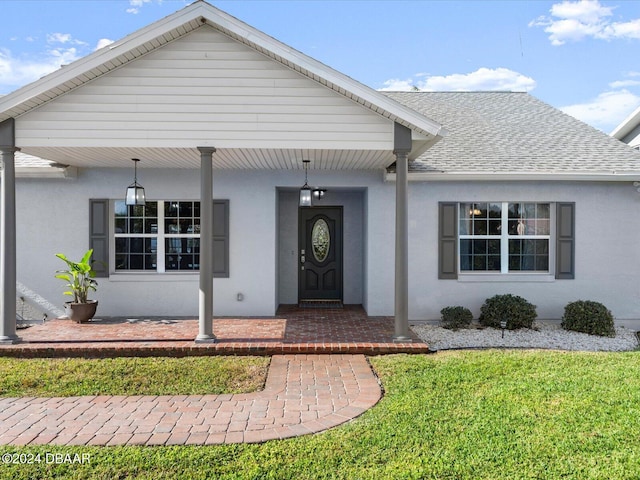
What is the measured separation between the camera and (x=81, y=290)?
28.6 ft

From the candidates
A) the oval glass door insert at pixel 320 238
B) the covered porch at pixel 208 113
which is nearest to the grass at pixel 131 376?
the covered porch at pixel 208 113

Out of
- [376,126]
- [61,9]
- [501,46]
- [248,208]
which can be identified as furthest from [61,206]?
[501,46]

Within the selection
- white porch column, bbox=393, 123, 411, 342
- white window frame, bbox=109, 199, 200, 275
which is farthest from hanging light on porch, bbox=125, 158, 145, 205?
white porch column, bbox=393, 123, 411, 342

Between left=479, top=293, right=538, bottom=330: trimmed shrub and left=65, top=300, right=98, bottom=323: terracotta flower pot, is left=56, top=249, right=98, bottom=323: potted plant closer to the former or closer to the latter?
left=65, top=300, right=98, bottom=323: terracotta flower pot

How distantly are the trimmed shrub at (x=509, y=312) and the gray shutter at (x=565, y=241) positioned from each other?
3.88 feet

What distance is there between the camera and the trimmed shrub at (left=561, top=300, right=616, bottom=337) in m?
8.49

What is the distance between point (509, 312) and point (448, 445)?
5.29 meters

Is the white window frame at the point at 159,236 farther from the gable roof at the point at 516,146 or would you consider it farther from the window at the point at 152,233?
the gable roof at the point at 516,146

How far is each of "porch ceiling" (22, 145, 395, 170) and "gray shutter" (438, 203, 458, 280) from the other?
1563 mm

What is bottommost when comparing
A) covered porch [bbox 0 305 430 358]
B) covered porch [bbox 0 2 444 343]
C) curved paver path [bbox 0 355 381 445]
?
curved paver path [bbox 0 355 381 445]

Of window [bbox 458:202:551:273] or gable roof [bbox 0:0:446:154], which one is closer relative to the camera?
gable roof [bbox 0:0:446:154]

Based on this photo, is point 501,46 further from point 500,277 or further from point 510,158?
point 500,277

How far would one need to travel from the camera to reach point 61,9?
36.9ft

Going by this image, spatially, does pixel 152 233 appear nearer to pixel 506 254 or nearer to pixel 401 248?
pixel 401 248
